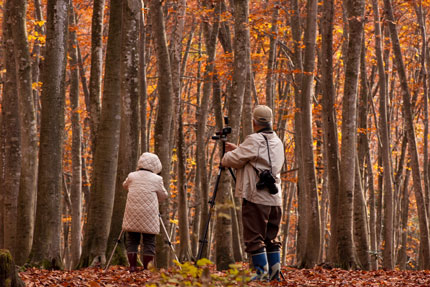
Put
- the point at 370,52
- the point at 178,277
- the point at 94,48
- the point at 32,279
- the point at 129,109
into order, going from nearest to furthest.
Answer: the point at 178,277, the point at 32,279, the point at 129,109, the point at 94,48, the point at 370,52

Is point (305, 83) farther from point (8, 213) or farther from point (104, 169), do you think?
point (8, 213)

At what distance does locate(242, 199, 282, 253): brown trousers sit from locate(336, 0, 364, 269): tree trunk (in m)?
4.02

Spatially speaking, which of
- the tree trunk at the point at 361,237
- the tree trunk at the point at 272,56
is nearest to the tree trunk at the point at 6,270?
the tree trunk at the point at 361,237

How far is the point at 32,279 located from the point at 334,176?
6.49 m

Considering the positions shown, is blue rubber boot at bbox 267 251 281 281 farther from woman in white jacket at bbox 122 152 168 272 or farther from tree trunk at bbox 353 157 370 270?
tree trunk at bbox 353 157 370 270

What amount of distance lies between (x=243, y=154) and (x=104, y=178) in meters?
4.00

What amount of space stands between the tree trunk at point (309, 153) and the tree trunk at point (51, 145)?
563 cm

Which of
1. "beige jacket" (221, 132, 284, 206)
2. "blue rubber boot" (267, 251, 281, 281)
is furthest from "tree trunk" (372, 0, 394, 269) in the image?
"beige jacket" (221, 132, 284, 206)

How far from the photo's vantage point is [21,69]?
1115 centimetres

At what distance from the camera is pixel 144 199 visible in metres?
9.00

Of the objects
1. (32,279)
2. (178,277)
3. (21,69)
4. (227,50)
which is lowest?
(32,279)

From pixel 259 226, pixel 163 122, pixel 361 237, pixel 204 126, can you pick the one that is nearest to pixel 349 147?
pixel 361 237

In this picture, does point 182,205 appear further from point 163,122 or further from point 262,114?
point 262,114

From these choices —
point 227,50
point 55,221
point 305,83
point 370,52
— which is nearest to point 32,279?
point 55,221
